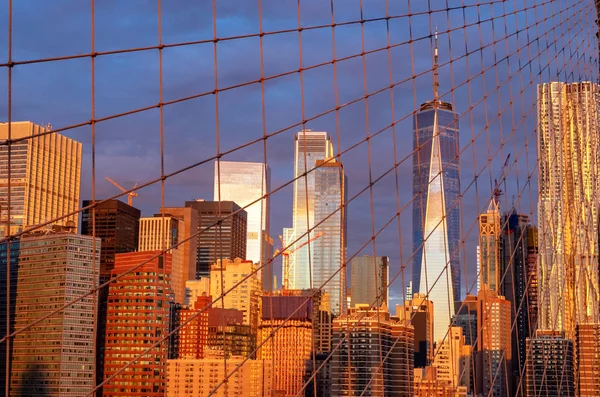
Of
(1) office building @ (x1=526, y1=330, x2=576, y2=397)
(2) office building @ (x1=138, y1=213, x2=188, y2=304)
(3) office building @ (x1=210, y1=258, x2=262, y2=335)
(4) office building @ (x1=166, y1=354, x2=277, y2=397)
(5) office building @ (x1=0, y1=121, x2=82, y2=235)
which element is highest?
(5) office building @ (x1=0, y1=121, x2=82, y2=235)

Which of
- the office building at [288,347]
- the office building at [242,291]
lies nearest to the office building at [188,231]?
the office building at [242,291]

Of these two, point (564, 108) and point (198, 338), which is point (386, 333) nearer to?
point (564, 108)

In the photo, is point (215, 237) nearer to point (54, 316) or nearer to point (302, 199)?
point (302, 199)

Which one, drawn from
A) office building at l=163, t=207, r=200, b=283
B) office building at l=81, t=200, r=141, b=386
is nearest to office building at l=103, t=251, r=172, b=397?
office building at l=81, t=200, r=141, b=386

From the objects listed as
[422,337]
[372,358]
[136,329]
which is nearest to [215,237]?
[136,329]

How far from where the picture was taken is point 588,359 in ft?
57.1

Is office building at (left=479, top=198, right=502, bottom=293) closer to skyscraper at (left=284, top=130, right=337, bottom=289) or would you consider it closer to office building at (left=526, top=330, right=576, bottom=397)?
office building at (left=526, top=330, right=576, bottom=397)

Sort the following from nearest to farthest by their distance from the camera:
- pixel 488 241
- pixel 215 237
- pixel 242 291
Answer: pixel 488 241
pixel 242 291
pixel 215 237

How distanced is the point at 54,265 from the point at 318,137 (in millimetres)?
59906

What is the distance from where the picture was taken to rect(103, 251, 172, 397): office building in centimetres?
3691

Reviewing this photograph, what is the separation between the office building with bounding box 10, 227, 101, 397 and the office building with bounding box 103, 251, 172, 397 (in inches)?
129

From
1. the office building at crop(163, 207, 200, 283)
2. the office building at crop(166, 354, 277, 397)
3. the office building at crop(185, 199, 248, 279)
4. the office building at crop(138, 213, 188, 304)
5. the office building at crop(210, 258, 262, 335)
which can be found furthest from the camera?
the office building at crop(185, 199, 248, 279)

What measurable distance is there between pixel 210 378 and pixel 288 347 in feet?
19.6

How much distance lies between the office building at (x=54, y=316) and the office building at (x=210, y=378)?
14.3 ft
